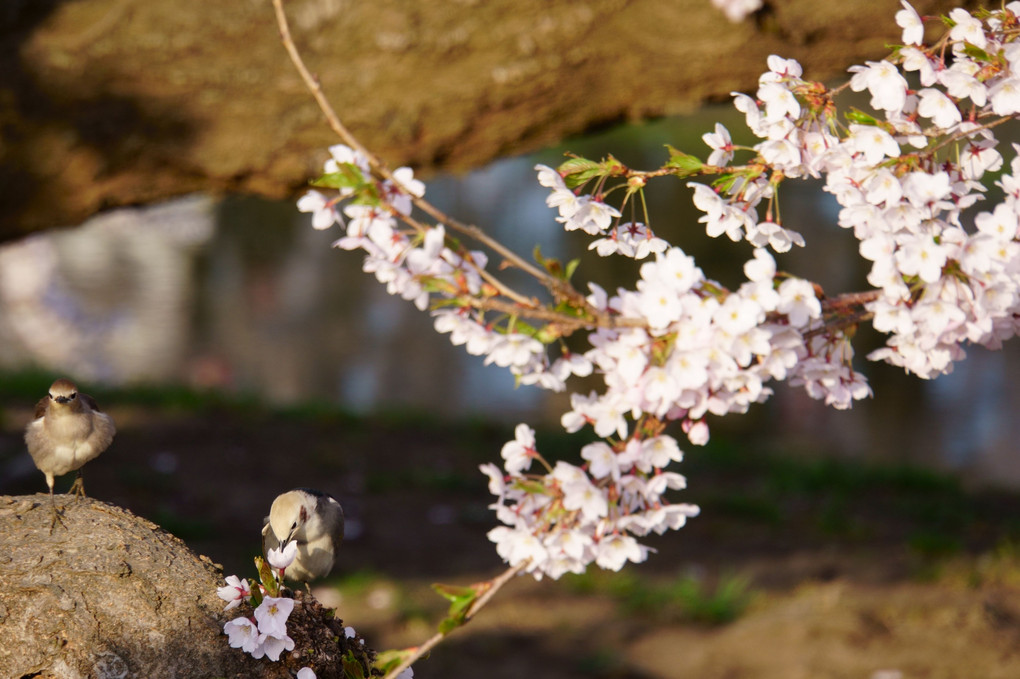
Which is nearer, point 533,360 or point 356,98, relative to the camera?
point 533,360

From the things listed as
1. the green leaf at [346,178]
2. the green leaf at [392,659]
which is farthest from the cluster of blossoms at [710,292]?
the green leaf at [392,659]

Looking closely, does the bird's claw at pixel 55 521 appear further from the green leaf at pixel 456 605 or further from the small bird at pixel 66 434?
the green leaf at pixel 456 605

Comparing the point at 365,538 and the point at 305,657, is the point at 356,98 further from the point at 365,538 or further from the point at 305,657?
the point at 365,538

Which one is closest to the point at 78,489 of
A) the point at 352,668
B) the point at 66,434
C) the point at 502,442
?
the point at 66,434

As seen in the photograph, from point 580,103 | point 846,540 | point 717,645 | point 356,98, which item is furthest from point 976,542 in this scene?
point 356,98

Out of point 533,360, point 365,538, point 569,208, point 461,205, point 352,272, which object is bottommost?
point 365,538

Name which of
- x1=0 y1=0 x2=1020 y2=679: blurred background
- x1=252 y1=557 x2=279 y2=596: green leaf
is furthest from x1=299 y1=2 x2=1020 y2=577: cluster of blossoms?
x1=0 y1=0 x2=1020 y2=679: blurred background
